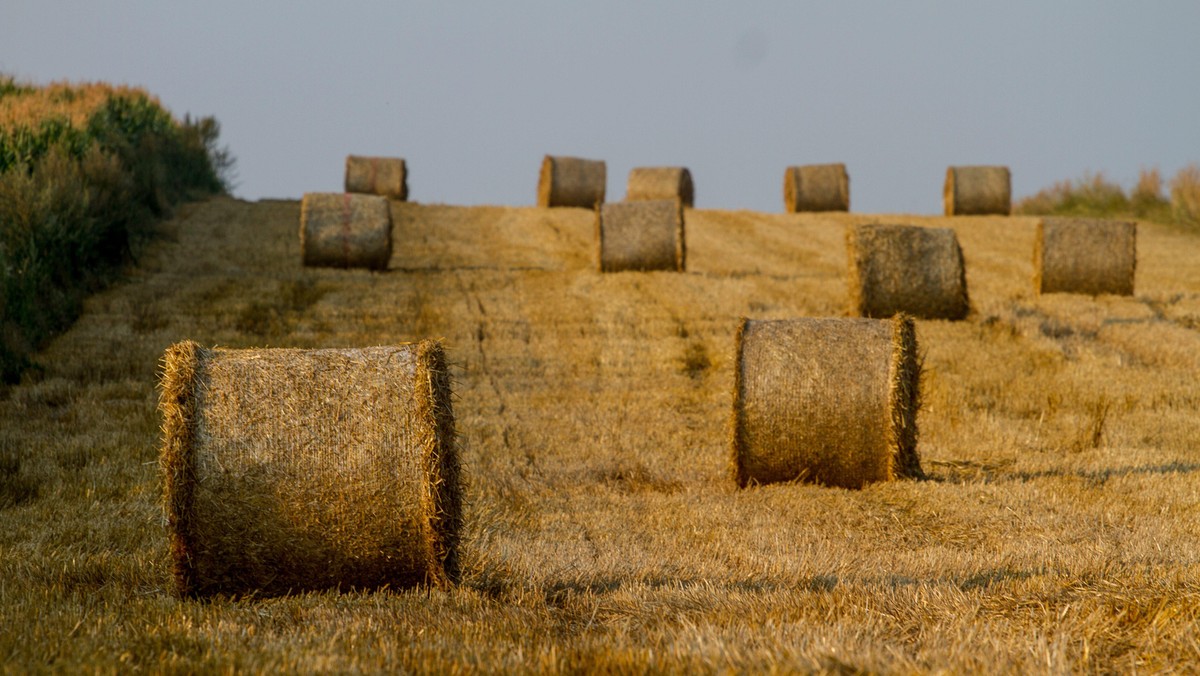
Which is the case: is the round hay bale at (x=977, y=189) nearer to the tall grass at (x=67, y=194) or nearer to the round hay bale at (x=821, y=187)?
the round hay bale at (x=821, y=187)


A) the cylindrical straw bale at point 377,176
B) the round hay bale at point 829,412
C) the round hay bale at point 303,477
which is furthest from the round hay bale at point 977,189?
the round hay bale at point 303,477

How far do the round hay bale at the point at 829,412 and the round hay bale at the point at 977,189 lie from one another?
61.1 ft

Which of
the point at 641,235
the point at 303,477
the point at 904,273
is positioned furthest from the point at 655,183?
the point at 303,477

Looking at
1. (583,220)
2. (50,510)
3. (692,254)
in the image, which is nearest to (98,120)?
(583,220)

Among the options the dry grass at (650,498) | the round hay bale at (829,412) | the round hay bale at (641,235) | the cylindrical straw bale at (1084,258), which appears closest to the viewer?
the dry grass at (650,498)

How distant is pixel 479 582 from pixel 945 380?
22.1ft

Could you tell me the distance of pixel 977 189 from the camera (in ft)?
85.7

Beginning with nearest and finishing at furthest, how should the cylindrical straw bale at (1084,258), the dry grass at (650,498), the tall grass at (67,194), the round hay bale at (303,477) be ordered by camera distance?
the dry grass at (650,498), the round hay bale at (303,477), the tall grass at (67,194), the cylindrical straw bale at (1084,258)

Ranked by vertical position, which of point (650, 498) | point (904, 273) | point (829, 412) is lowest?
point (650, 498)

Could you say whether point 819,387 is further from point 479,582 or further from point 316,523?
point 316,523

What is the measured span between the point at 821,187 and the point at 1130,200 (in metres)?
7.38

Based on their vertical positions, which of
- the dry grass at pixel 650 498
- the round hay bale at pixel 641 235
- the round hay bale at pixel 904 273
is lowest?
the dry grass at pixel 650 498

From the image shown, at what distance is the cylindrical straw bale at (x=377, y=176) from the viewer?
27.8 metres

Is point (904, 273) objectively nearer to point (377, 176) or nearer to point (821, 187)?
point (821, 187)
